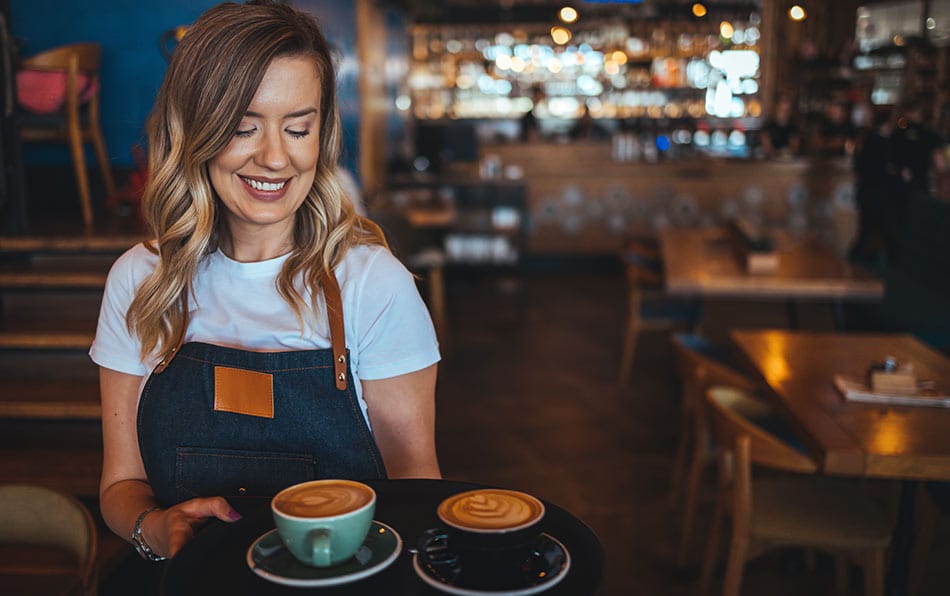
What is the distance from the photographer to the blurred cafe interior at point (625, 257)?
2.58 meters

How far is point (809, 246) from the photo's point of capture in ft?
18.1

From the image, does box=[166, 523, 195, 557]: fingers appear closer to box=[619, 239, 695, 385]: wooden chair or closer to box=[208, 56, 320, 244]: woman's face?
box=[208, 56, 320, 244]: woman's face

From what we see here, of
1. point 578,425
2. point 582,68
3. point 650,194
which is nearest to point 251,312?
point 578,425

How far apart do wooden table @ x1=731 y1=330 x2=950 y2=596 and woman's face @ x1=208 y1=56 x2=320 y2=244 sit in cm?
151

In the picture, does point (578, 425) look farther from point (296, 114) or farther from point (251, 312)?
point (296, 114)

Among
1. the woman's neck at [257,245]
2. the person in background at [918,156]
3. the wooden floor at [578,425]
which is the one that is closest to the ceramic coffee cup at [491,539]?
the woman's neck at [257,245]

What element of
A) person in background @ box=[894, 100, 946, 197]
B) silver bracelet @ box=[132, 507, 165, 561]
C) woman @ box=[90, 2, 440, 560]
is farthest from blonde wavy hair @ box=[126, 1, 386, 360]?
person in background @ box=[894, 100, 946, 197]

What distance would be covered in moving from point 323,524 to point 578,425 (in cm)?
378

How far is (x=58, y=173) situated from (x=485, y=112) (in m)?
7.36

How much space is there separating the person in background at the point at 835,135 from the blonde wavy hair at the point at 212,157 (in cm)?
889

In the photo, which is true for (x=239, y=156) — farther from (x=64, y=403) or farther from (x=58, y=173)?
(x=58, y=173)

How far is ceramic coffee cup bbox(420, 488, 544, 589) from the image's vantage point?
3.30ft

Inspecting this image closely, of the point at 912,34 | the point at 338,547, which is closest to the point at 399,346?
the point at 338,547

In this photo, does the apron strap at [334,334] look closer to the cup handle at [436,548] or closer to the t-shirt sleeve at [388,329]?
the t-shirt sleeve at [388,329]
